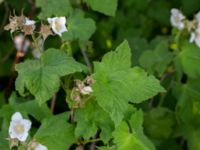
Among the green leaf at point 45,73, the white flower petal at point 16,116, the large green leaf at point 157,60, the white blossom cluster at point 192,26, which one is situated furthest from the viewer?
the large green leaf at point 157,60

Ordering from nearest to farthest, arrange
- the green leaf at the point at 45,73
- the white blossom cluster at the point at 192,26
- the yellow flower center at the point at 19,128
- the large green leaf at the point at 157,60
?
the green leaf at the point at 45,73 → the yellow flower center at the point at 19,128 → the white blossom cluster at the point at 192,26 → the large green leaf at the point at 157,60

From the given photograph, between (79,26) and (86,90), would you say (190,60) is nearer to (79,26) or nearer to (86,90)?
(79,26)

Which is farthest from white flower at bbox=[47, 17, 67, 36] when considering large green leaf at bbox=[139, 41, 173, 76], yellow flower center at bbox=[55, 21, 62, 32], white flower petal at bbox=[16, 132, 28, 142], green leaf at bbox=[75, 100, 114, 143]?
large green leaf at bbox=[139, 41, 173, 76]

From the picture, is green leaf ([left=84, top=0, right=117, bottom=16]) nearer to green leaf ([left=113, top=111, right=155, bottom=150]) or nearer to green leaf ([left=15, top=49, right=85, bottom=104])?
green leaf ([left=15, top=49, right=85, bottom=104])

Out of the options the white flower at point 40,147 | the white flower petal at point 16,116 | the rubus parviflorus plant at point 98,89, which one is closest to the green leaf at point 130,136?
the rubus parviflorus plant at point 98,89

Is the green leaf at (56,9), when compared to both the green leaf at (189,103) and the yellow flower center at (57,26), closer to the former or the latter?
the yellow flower center at (57,26)

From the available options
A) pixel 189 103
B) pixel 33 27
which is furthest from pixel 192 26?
pixel 33 27

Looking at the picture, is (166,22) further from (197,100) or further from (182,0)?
(197,100)
